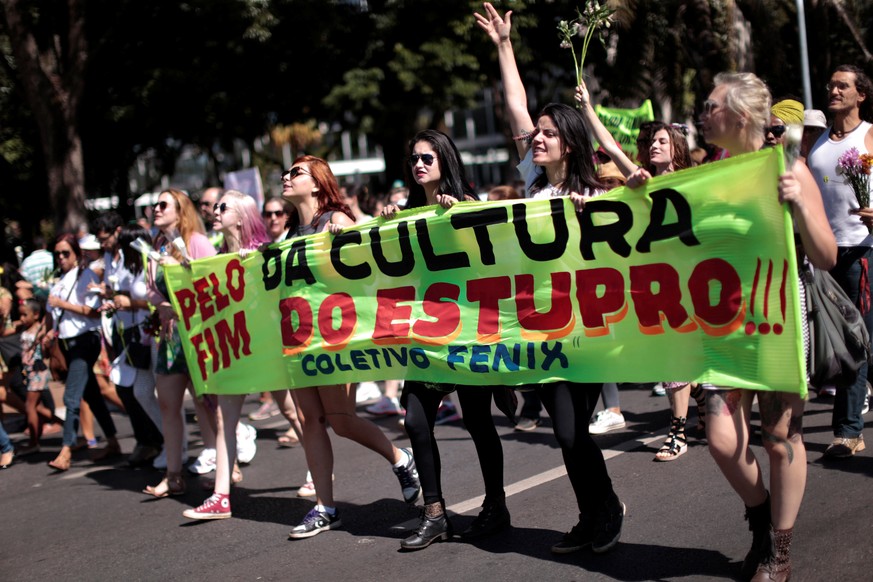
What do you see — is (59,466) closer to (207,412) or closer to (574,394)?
(207,412)

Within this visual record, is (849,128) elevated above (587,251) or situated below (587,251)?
above

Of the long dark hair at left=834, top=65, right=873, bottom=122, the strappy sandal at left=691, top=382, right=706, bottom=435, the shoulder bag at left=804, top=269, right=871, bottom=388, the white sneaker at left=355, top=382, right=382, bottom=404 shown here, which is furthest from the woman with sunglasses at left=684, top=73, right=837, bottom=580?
the white sneaker at left=355, top=382, right=382, bottom=404

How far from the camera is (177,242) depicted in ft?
21.2

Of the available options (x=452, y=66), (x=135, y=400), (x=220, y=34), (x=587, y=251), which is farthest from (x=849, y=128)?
(x=220, y=34)

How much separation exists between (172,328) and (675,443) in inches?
131

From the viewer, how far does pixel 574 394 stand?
182 inches

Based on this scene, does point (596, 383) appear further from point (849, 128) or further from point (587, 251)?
point (849, 128)

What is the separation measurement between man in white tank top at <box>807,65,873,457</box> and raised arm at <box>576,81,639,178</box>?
1.94 m

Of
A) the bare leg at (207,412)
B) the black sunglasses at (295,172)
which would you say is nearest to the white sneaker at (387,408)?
the bare leg at (207,412)

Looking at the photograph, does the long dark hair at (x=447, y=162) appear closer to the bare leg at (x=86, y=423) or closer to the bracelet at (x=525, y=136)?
the bracelet at (x=525, y=136)

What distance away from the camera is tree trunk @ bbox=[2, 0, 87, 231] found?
14336mm

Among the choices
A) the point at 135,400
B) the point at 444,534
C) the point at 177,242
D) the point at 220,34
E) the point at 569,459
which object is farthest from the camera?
the point at 220,34

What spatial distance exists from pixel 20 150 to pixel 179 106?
4309mm

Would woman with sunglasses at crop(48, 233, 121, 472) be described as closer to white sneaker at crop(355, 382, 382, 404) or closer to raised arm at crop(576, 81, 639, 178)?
white sneaker at crop(355, 382, 382, 404)
